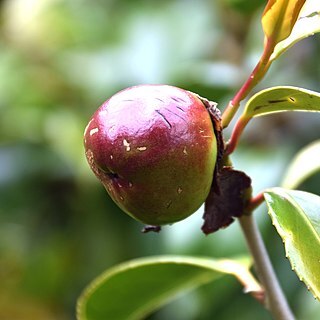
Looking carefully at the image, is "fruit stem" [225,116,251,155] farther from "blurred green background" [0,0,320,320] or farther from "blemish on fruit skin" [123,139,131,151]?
"blurred green background" [0,0,320,320]

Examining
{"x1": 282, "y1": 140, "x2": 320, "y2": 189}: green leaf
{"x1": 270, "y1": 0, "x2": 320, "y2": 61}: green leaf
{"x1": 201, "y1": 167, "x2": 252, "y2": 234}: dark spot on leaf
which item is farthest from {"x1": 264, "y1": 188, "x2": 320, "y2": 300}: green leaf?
{"x1": 282, "y1": 140, "x2": 320, "y2": 189}: green leaf

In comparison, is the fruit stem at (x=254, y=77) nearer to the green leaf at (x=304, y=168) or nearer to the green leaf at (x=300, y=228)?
the green leaf at (x=300, y=228)

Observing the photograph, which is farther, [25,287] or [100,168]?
[25,287]

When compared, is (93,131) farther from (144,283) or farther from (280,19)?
(144,283)

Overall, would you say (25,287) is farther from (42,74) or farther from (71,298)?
(42,74)

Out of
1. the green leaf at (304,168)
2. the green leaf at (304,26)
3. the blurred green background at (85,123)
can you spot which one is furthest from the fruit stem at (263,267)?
the blurred green background at (85,123)

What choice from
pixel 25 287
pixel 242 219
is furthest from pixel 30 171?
pixel 242 219
